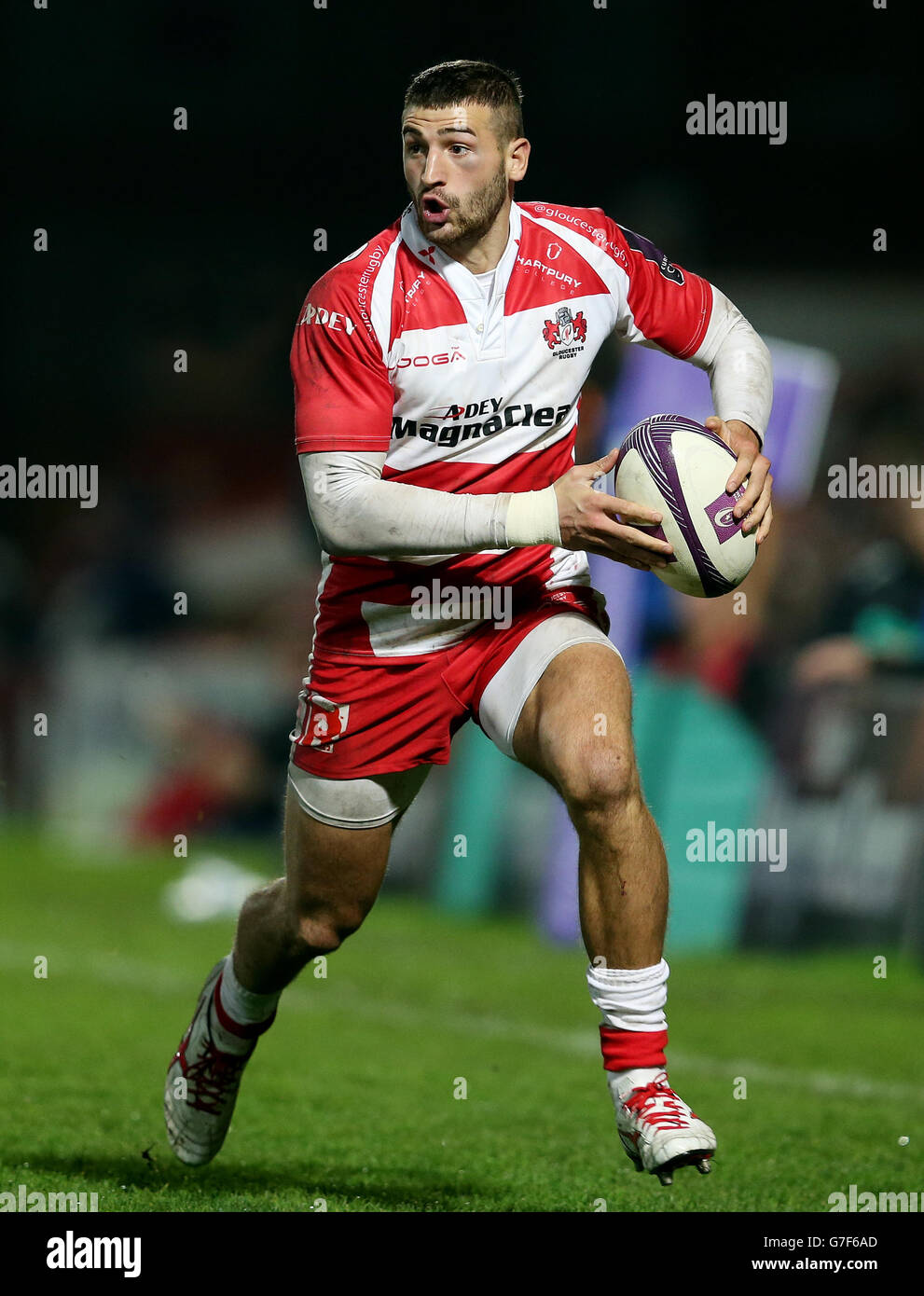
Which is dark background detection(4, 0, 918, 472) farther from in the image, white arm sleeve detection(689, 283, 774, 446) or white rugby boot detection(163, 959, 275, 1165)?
white rugby boot detection(163, 959, 275, 1165)

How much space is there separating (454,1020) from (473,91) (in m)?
5.36

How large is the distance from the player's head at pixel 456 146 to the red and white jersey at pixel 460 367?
16 centimetres

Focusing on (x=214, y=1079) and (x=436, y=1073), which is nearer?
(x=214, y=1079)

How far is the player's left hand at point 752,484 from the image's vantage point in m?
4.86

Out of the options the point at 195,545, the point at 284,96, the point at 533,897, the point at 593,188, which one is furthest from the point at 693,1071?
the point at 284,96

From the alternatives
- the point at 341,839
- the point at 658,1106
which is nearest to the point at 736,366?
the point at 341,839

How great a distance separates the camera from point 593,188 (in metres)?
18.2

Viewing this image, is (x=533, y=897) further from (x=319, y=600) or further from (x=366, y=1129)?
(x=319, y=600)

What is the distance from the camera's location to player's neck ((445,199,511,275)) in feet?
17.3

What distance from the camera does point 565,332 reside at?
5289 millimetres

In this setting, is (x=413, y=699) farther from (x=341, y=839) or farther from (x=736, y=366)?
(x=736, y=366)

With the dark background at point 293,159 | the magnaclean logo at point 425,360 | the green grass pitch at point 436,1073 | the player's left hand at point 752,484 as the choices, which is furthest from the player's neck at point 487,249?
the dark background at point 293,159

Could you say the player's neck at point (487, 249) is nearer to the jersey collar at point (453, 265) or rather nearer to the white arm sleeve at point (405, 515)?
the jersey collar at point (453, 265)

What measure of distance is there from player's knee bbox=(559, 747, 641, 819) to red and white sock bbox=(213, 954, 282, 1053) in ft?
4.92
